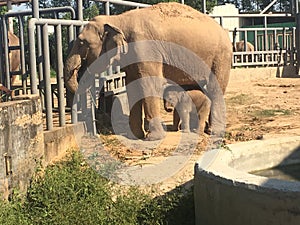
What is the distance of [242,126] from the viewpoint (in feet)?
31.1

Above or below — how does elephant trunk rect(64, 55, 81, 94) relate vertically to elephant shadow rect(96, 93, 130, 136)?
above

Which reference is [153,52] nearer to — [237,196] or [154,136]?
[154,136]

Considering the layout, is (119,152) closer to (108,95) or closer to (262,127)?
(108,95)

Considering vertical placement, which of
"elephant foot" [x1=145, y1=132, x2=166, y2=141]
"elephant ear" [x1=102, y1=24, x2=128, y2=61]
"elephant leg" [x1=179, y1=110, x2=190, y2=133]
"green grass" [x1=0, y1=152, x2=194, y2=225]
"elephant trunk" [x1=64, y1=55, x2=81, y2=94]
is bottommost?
"green grass" [x1=0, y1=152, x2=194, y2=225]

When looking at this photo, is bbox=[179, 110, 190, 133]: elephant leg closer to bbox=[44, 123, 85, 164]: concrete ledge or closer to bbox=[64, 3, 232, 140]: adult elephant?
bbox=[64, 3, 232, 140]: adult elephant

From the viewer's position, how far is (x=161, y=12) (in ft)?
29.1

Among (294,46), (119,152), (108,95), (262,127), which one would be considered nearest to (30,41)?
(119,152)

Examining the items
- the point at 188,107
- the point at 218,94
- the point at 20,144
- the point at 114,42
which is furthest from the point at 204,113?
the point at 20,144

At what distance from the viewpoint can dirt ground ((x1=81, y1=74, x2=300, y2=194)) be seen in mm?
6824

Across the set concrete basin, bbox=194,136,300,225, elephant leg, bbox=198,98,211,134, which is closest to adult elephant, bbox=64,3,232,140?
elephant leg, bbox=198,98,211,134

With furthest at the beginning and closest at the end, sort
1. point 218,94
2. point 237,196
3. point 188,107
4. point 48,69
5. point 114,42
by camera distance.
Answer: point 218,94 → point 188,107 → point 114,42 → point 48,69 → point 237,196

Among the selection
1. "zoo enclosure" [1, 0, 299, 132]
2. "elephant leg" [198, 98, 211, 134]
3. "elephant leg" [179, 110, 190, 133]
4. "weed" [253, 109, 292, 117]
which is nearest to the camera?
"zoo enclosure" [1, 0, 299, 132]

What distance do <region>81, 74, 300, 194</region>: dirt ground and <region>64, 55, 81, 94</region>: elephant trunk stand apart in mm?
869

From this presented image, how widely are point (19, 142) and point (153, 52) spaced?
3898 millimetres
